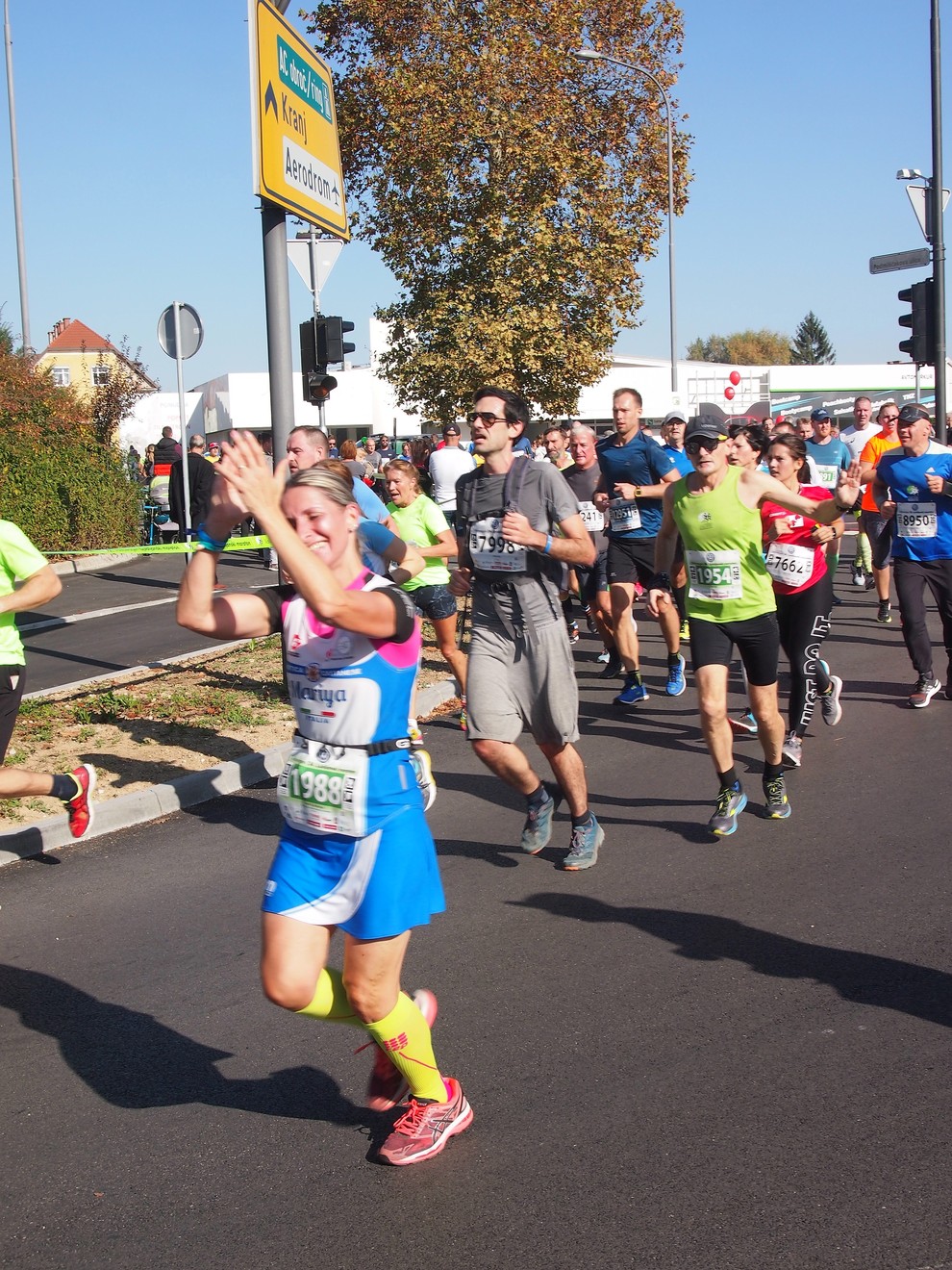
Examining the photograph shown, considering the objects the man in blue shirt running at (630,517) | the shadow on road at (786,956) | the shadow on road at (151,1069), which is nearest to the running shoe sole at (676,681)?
the man in blue shirt running at (630,517)

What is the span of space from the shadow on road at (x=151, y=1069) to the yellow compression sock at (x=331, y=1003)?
42 cm

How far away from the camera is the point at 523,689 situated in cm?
608

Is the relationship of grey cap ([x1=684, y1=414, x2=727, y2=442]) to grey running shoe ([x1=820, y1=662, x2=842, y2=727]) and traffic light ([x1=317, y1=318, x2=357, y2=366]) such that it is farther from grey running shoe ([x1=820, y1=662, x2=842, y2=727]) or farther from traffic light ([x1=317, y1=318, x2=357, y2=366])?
traffic light ([x1=317, y1=318, x2=357, y2=366])

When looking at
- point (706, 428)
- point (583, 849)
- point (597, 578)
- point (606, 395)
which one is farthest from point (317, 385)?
point (606, 395)

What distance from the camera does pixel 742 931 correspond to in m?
5.15

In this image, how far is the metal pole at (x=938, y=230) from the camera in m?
17.6

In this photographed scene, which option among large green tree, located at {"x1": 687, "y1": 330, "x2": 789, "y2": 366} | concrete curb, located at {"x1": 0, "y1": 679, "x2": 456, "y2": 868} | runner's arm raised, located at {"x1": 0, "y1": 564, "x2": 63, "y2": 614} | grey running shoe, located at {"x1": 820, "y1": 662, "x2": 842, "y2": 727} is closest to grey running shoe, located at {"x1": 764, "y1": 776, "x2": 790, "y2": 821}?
grey running shoe, located at {"x1": 820, "y1": 662, "x2": 842, "y2": 727}

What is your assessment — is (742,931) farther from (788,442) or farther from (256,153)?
(256,153)

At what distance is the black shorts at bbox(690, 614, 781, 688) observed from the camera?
667cm

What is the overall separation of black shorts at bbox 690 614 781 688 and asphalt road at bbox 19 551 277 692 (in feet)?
20.5

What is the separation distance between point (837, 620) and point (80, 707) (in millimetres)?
8133

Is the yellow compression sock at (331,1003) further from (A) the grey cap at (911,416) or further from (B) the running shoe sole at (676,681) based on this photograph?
(A) the grey cap at (911,416)

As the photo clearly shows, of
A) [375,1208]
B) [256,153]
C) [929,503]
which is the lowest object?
[375,1208]

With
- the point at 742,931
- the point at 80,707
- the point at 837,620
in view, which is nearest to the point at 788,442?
the point at 742,931
